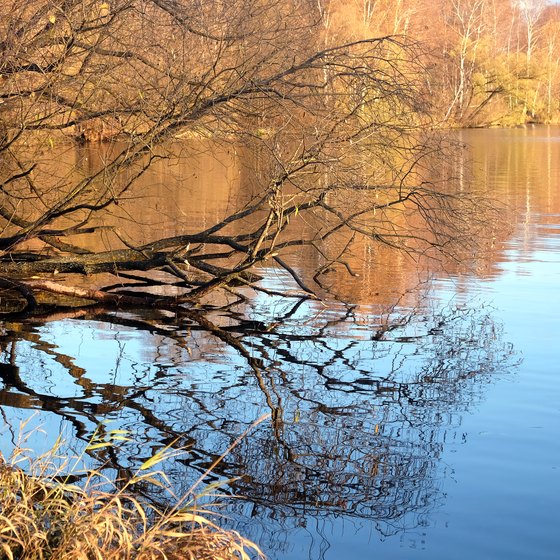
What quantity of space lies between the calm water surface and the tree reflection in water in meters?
0.02

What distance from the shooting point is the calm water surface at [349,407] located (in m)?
4.95

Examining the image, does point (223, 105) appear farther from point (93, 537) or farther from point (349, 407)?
point (93, 537)

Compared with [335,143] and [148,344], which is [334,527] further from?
[335,143]

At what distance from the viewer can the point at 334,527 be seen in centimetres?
486

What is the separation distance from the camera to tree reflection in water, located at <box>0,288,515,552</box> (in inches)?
211

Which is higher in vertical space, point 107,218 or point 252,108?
point 252,108

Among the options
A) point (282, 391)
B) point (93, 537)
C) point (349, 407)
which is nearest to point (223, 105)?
point (282, 391)

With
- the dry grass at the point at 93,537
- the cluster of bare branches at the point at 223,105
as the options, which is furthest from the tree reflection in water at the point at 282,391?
the dry grass at the point at 93,537

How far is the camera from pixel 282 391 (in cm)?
709

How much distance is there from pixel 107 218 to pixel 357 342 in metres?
9.24

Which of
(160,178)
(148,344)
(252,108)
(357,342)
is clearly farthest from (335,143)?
(160,178)

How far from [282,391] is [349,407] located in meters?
0.59

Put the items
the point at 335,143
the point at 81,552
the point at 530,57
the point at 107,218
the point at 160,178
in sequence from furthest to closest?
the point at 530,57, the point at 160,178, the point at 107,218, the point at 335,143, the point at 81,552

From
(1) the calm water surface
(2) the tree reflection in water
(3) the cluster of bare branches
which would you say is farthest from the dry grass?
(3) the cluster of bare branches
